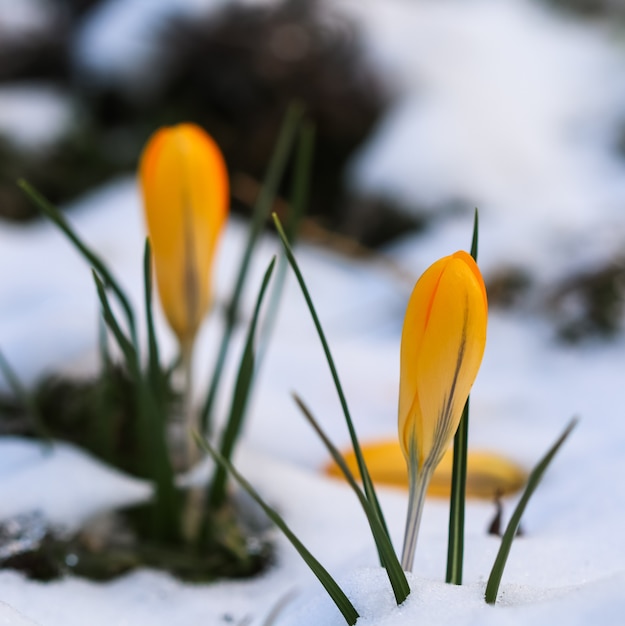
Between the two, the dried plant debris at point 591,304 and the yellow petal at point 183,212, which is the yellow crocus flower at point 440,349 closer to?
the yellow petal at point 183,212

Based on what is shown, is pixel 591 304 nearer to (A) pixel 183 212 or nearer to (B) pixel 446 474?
(B) pixel 446 474

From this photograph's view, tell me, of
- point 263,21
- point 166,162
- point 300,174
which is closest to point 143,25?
point 263,21

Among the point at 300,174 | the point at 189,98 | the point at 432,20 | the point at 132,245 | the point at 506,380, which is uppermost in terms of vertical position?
the point at 432,20

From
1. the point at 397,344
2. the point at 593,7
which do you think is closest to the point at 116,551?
the point at 397,344

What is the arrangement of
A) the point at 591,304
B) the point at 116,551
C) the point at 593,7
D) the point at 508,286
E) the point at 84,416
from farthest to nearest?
the point at 593,7 < the point at 508,286 < the point at 591,304 < the point at 84,416 < the point at 116,551

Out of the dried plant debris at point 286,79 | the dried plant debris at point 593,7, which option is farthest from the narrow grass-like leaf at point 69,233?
the dried plant debris at point 593,7

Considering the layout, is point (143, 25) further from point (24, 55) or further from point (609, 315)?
point (609, 315)

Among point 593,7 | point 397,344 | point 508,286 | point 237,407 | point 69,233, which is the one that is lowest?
point 397,344
